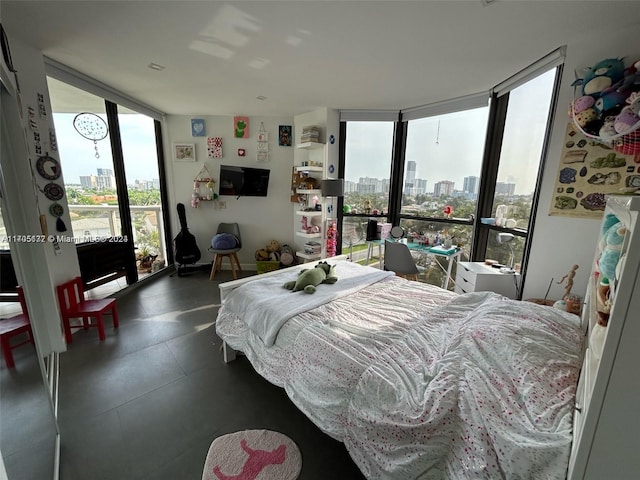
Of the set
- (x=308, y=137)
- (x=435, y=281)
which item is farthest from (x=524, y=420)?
(x=308, y=137)

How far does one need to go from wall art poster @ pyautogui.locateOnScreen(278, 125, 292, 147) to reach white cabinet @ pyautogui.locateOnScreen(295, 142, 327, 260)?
30 cm

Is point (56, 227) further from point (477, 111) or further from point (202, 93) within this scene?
point (477, 111)

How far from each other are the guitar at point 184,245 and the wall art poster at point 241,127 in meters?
1.43

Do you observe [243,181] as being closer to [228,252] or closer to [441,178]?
[228,252]

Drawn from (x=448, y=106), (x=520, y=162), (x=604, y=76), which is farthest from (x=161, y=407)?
(x=448, y=106)

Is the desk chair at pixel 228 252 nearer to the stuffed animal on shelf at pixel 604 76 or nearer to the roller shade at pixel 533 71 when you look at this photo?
the roller shade at pixel 533 71

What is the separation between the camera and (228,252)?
4141 millimetres

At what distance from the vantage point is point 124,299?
11.0ft

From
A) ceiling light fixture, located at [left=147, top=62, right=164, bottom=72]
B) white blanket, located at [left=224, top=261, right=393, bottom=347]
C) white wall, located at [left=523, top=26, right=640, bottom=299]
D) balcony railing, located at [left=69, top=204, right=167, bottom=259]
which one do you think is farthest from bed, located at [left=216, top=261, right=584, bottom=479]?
balcony railing, located at [left=69, top=204, right=167, bottom=259]

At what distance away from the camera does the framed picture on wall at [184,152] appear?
4223 mm

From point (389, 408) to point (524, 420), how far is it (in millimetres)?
461

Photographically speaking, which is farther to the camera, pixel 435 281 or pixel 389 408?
pixel 435 281

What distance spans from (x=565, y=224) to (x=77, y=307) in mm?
4255

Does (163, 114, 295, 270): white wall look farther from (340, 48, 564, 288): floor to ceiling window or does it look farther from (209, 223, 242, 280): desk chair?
(340, 48, 564, 288): floor to ceiling window
